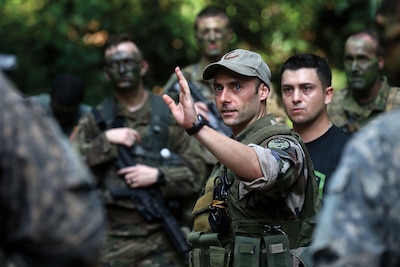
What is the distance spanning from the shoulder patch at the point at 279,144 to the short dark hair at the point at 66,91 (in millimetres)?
4495

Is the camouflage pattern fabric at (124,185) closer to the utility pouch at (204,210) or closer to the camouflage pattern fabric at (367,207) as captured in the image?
the utility pouch at (204,210)

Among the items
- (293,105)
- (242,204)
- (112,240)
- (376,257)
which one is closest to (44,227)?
(376,257)

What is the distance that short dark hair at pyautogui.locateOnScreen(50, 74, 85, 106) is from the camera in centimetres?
946

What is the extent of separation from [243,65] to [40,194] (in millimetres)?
2945

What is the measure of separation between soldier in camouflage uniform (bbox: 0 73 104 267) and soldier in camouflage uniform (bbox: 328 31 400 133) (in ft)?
19.1

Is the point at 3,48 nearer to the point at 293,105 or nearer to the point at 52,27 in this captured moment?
the point at 52,27

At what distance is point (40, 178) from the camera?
2932mm

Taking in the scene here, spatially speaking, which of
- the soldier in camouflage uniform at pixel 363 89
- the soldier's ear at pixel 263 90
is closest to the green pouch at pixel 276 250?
the soldier's ear at pixel 263 90

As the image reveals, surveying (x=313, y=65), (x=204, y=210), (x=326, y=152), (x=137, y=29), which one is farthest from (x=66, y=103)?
(x=204, y=210)

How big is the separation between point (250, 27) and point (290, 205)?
694 centimetres

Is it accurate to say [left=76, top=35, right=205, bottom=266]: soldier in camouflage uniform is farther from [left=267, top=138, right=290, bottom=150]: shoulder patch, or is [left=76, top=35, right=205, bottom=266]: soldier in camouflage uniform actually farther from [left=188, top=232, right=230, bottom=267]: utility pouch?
[left=267, top=138, right=290, bottom=150]: shoulder patch

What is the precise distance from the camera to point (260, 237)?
212 inches

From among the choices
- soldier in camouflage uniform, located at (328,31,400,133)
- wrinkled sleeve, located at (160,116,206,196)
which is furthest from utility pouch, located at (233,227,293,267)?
soldier in camouflage uniform, located at (328,31,400,133)

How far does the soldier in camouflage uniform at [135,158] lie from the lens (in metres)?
8.39
